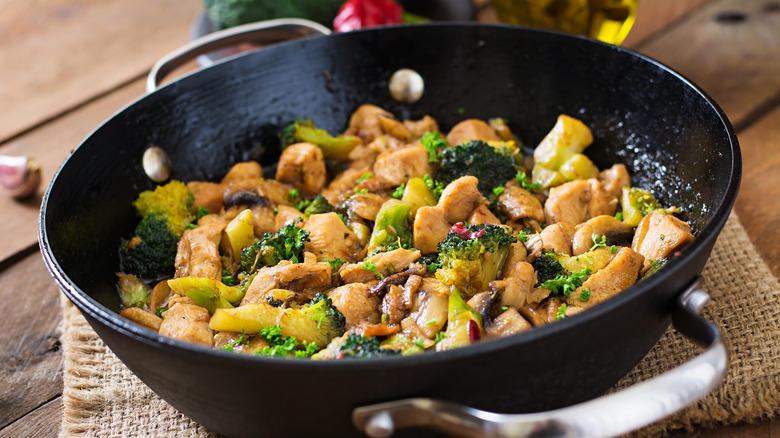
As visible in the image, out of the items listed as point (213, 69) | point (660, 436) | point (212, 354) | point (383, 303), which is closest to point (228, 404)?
point (212, 354)

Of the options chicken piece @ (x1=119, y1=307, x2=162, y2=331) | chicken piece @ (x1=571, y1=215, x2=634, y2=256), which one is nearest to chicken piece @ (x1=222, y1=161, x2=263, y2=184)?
chicken piece @ (x1=119, y1=307, x2=162, y2=331)

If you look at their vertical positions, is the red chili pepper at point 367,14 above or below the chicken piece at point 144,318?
above

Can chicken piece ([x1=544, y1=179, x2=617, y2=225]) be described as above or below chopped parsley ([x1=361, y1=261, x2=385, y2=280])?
below

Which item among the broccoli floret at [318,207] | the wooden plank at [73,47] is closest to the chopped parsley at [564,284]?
the broccoli floret at [318,207]

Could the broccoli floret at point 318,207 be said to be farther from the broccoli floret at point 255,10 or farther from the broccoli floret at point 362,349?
the broccoli floret at point 255,10

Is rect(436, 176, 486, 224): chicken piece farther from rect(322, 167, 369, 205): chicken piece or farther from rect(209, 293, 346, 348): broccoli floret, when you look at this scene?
rect(209, 293, 346, 348): broccoli floret

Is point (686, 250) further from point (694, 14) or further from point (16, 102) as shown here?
point (16, 102)

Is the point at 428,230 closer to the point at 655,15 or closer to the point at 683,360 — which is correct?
the point at 683,360
